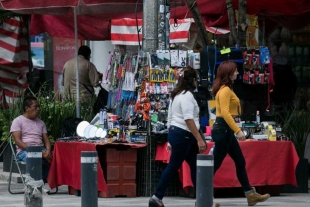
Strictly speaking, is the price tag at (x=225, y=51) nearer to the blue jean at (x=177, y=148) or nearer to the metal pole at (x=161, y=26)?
the metal pole at (x=161, y=26)

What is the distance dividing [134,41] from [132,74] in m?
3.67

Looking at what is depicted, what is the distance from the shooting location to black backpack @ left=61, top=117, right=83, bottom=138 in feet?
44.9

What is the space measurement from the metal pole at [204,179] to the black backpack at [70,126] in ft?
16.0

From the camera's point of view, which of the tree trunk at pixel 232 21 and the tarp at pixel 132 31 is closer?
the tree trunk at pixel 232 21

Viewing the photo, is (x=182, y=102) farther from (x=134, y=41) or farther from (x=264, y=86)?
(x=134, y=41)

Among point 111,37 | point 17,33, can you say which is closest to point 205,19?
point 111,37

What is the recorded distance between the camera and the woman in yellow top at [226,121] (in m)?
10.9

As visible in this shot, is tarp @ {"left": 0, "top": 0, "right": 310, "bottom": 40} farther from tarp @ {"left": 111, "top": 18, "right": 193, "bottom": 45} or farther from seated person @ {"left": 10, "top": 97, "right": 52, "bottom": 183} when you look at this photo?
seated person @ {"left": 10, "top": 97, "right": 52, "bottom": 183}

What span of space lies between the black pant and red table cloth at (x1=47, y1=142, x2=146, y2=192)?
1.56 meters

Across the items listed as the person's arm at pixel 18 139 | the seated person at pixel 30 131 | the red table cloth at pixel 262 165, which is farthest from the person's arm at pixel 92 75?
the red table cloth at pixel 262 165

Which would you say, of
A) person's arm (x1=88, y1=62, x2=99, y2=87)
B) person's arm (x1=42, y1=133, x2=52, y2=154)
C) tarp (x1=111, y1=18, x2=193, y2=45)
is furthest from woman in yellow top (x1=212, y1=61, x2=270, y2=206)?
person's arm (x1=88, y1=62, x2=99, y2=87)

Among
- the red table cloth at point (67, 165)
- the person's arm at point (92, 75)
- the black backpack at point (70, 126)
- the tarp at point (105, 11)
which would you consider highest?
the tarp at point (105, 11)

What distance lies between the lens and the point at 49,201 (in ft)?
40.4

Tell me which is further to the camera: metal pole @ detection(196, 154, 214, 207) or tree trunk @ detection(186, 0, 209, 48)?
tree trunk @ detection(186, 0, 209, 48)
